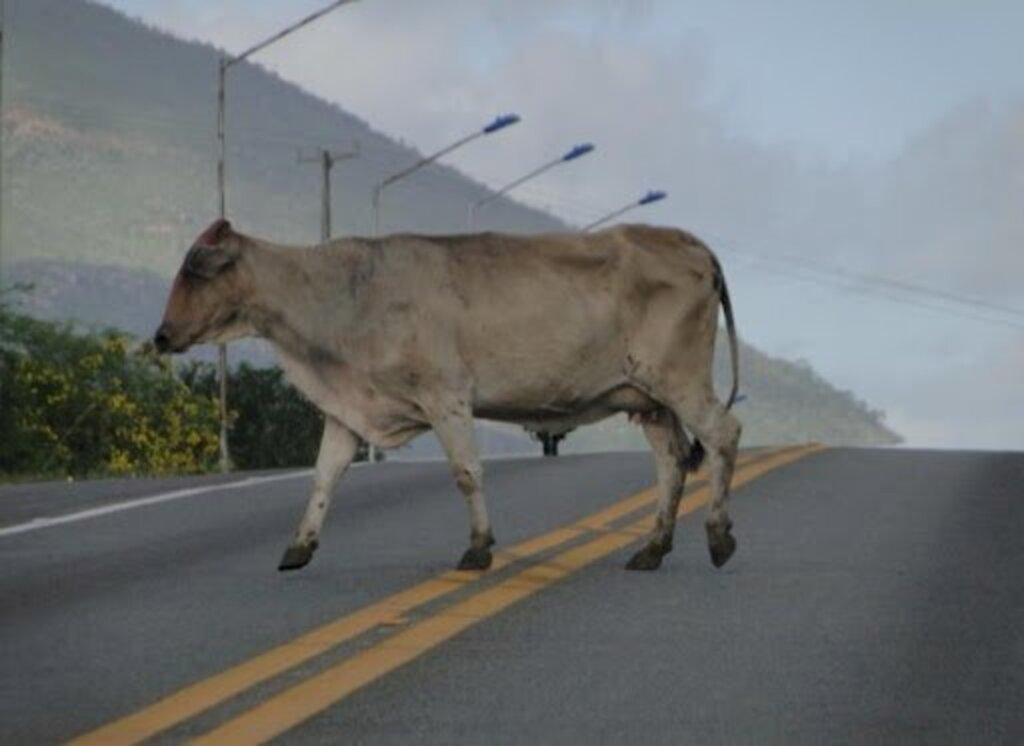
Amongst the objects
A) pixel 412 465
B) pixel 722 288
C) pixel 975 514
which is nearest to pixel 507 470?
pixel 412 465

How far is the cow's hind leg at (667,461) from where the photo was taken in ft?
53.8

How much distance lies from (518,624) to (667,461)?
333 cm

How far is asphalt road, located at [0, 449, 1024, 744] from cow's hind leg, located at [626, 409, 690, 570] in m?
0.21

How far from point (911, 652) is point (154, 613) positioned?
3372 mm

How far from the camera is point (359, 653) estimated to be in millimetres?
12484

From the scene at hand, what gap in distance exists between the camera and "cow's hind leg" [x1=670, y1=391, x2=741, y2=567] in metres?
16.4

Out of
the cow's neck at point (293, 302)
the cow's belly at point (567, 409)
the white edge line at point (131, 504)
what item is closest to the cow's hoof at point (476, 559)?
the cow's belly at point (567, 409)

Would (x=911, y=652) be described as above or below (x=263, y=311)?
below

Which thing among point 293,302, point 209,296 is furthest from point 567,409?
point 209,296

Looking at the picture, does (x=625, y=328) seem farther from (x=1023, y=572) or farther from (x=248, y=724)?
(x=248, y=724)

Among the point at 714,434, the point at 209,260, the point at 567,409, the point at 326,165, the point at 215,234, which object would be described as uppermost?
the point at 326,165

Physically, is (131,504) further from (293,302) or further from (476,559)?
(476,559)

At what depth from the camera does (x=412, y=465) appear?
Answer: 26.4 meters

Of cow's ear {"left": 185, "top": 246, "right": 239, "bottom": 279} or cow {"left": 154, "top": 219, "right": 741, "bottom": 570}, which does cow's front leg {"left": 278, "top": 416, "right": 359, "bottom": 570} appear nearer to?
cow {"left": 154, "top": 219, "right": 741, "bottom": 570}
